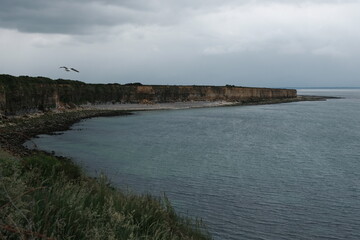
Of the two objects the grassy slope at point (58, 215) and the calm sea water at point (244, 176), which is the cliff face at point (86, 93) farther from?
the grassy slope at point (58, 215)

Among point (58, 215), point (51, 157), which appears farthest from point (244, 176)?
point (58, 215)

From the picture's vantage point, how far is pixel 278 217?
13.1 meters

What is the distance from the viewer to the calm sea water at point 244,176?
12633 mm

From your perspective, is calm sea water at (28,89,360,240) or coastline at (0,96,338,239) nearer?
coastline at (0,96,338,239)

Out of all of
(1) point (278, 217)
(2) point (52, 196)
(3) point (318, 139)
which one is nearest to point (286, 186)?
(1) point (278, 217)

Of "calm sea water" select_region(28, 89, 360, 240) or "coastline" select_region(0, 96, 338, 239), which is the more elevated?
"coastline" select_region(0, 96, 338, 239)

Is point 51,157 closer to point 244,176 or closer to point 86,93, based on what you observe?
point 244,176

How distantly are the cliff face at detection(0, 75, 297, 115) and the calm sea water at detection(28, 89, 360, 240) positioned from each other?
19697 mm

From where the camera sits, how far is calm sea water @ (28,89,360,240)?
12.6m

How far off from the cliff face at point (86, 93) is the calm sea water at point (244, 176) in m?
19.7

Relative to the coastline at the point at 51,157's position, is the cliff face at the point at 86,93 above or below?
above

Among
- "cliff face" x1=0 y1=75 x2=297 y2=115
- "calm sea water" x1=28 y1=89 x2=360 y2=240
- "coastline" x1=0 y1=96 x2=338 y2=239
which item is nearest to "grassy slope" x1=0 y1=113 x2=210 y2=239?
"coastline" x1=0 y1=96 x2=338 y2=239

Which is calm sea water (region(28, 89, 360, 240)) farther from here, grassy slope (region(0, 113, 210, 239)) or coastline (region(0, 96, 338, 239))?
grassy slope (region(0, 113, 210, 239))

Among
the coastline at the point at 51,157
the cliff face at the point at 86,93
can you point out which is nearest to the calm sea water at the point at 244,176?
the coastline at the point at 51,157
